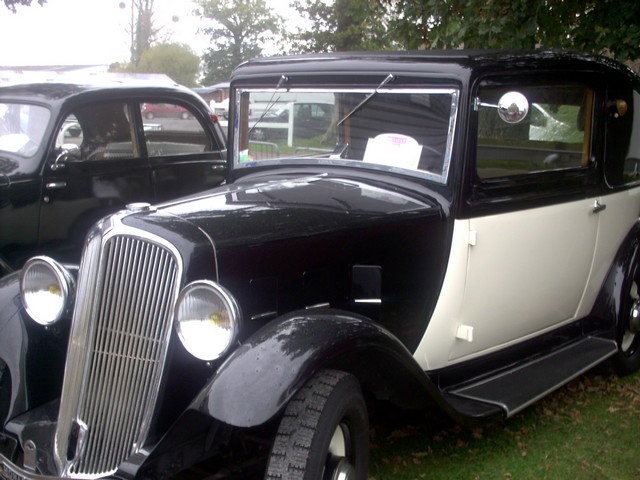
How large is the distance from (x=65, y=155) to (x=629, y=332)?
14.2ft

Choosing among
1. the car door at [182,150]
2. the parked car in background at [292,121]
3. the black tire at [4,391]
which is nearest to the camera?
the black tire at [4,391]

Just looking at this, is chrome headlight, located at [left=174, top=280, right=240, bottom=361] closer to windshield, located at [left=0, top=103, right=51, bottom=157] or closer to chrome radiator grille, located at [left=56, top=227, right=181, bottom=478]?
chrome radiator grille, located at [left=56, top=227, right=181, bottom=478]

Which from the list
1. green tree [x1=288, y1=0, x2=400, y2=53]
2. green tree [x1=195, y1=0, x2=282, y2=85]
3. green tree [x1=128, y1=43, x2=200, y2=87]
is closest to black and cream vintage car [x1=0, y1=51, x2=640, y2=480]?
green tree [x1=288, y1=0, x2=400, y2=53]

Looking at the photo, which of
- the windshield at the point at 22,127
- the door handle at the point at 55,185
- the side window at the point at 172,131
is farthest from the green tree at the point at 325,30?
the door handle at the point at 55,185

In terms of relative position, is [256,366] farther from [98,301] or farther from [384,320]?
[384,320]

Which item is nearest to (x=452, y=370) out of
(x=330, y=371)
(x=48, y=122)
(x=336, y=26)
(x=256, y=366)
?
(x=330, y=371)

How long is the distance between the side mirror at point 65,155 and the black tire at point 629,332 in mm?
4224

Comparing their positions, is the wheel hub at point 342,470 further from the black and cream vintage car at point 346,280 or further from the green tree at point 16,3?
the green tree at point 16,3

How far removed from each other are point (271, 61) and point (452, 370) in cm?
190

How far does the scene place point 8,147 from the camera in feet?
19.9

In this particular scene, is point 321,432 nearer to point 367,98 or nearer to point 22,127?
point 367,98

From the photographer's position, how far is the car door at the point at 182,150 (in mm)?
6617

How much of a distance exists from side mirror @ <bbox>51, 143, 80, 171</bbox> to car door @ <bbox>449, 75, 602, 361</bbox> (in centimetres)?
365

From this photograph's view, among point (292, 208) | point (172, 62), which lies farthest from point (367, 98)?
point (172, 62)
